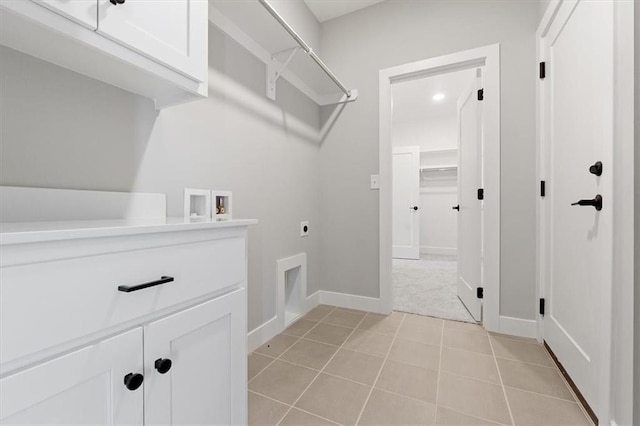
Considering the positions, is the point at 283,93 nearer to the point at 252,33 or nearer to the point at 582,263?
the point at 252,33

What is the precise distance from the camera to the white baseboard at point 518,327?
6.08 ft

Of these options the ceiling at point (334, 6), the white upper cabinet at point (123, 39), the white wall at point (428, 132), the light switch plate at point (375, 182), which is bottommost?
the light switch plate at point (375, 182)

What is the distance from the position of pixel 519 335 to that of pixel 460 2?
8.00 ft

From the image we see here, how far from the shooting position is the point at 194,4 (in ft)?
3.10

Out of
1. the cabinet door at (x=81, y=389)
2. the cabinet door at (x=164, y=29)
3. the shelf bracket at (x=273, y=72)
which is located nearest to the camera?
the cabinet door at (x=81, y=389)

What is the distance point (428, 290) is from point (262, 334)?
194 centimetres

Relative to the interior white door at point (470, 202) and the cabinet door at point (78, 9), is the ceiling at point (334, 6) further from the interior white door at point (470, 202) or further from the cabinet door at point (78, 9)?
the cabinet door at point (78, 9)

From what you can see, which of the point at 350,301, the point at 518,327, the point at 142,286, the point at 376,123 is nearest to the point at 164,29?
the point at 142,286

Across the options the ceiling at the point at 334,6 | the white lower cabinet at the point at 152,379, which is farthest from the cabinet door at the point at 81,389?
the ceiling at the point at 334,6

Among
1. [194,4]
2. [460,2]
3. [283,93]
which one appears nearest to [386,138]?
[283,93]

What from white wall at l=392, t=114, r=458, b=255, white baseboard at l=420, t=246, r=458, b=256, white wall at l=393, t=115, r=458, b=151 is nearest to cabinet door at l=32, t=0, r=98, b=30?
white wall at l=392, t=114, r=458, b=255

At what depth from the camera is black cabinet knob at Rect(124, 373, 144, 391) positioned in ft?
2.01

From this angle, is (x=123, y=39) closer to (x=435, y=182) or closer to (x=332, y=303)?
(x=332, y=303)

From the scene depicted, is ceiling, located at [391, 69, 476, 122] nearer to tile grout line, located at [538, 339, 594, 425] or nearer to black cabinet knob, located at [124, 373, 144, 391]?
tile grout line, located at [538, 339, 594, 425]
